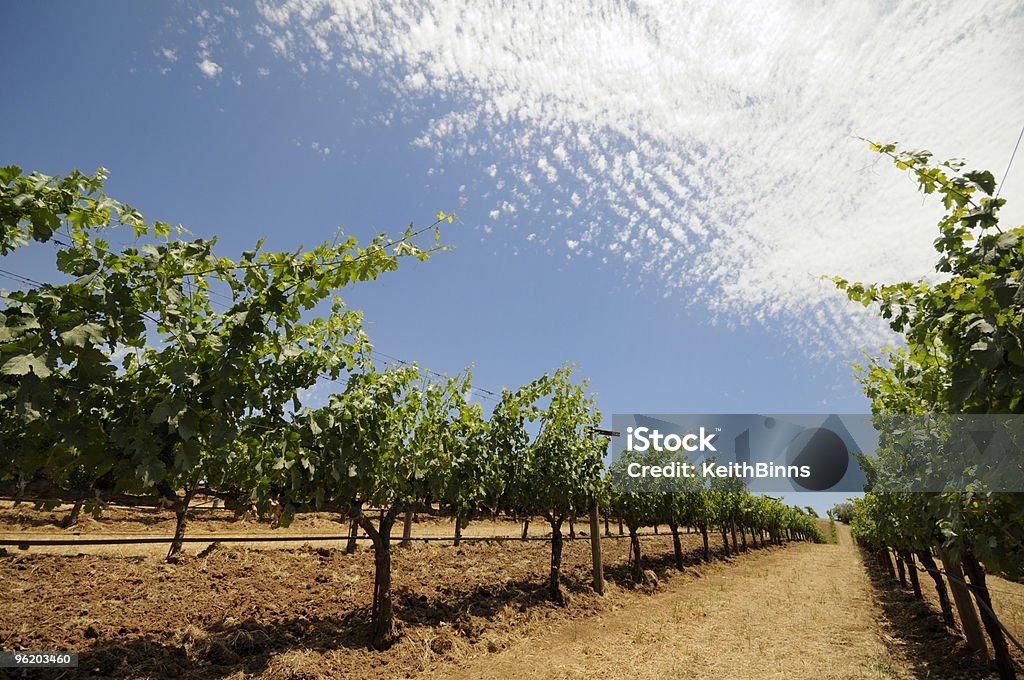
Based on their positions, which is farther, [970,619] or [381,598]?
[970,619]

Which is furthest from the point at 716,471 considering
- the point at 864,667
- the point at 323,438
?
the point at 323,438

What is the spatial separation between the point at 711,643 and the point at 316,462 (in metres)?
8.82

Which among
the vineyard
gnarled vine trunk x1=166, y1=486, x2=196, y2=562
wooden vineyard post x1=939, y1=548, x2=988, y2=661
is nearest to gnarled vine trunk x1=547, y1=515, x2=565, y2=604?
the vineyard

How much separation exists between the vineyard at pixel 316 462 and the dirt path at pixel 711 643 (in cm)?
45

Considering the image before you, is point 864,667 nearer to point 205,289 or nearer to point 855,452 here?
point 855,452

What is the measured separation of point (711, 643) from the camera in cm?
993

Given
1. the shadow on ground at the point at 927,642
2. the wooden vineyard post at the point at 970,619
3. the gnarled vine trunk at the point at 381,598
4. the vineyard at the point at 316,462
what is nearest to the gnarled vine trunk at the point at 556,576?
the vineyard at the point at 316,462

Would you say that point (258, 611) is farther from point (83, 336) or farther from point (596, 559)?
point (596, 559)

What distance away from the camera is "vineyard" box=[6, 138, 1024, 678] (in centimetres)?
301

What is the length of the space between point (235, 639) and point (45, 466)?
4.82 metres

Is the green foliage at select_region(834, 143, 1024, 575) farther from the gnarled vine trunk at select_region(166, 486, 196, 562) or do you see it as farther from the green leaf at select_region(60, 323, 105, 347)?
the gnarled vine trunk at select_region(166, 486, 196, 562)

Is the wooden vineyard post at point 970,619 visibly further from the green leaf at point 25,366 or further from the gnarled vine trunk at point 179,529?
the gnarled vine trunk at point 179,529

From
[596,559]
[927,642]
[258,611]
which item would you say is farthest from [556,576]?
[927,642]

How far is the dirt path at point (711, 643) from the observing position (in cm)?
817
